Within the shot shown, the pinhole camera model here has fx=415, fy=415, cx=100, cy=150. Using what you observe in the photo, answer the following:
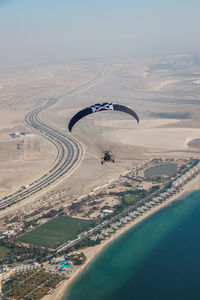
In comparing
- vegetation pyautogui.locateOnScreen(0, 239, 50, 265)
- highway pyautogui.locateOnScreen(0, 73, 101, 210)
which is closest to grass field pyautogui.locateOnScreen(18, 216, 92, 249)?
vegetation pyautogui.locateOnScreen(0, 239, 50, 265)

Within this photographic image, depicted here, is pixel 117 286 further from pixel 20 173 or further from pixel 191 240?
pixel 20 173

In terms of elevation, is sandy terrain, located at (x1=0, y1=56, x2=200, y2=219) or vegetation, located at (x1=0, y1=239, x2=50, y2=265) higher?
sandy terrain, located at (x1=0, y1=56, x2=200, y2=219)

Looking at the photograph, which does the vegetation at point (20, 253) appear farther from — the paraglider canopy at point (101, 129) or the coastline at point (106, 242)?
the paraglider canopy at point (101, 129)

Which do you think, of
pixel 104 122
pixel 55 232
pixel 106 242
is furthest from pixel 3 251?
pixel 104 122

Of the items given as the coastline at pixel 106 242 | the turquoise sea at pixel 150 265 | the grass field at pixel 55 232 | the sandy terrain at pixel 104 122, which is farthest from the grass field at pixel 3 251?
the sandy terrain at pixel 104 122

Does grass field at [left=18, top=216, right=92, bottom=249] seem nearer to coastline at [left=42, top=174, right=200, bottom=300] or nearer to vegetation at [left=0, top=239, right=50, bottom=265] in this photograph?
vegetation at [left=0, top=239, right=50, bottom=265]
